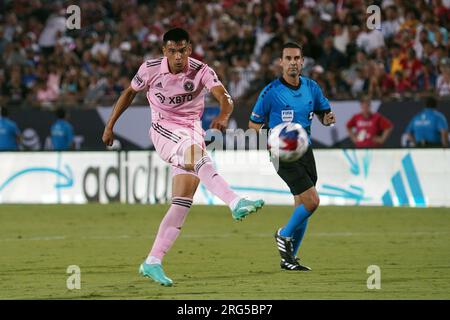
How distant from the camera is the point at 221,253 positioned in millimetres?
12641

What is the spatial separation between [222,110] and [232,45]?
1544 centimetres

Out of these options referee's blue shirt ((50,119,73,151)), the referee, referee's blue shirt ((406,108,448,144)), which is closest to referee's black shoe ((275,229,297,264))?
the referee

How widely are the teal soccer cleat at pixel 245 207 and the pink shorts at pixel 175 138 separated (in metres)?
0.89

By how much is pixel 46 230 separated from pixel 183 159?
22.8ft

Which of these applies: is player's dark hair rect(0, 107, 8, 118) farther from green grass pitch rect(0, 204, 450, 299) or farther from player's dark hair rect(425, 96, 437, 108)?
player's dark hair rect(425, 96, 437, 108)

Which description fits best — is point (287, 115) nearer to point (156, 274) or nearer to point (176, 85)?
point (176, 85)

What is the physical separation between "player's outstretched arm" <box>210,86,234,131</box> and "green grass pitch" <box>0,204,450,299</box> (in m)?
1.41

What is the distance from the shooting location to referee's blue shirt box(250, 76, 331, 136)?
1084 cm

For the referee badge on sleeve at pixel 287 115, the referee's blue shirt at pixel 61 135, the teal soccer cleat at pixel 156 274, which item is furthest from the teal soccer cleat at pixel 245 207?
the referee's blue shirt at pixel 61 135

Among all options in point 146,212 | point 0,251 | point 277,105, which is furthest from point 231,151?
point 277,105

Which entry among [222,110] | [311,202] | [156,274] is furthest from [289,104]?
[156,274]

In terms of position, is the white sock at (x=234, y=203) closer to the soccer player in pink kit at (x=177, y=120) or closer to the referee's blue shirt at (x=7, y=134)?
the soccer player in pink kit at (x=177, y=120)

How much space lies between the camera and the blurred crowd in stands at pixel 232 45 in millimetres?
21516

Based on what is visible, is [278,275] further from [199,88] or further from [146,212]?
[146,212]
